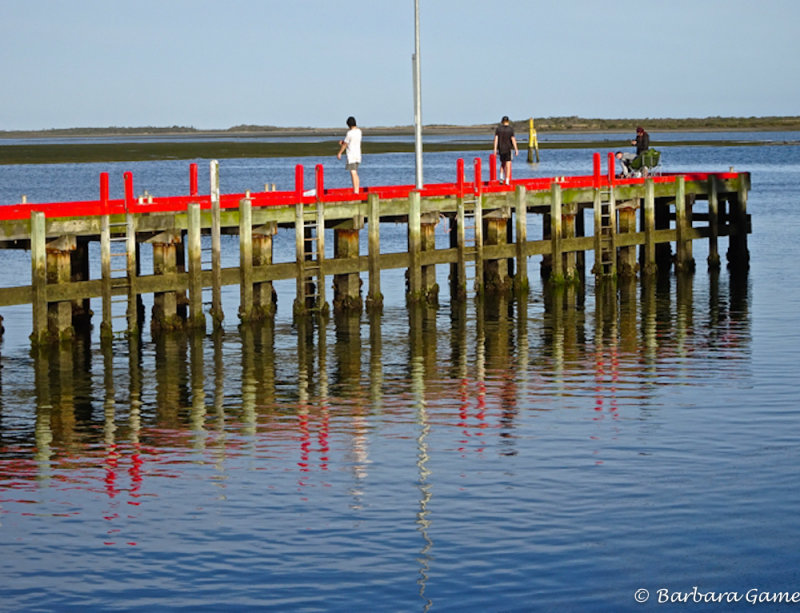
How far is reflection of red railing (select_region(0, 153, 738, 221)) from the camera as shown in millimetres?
27453

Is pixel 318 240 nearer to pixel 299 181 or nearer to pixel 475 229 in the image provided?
pixel 299 181

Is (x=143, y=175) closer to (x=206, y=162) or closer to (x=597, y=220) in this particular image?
(x=206, y=162)

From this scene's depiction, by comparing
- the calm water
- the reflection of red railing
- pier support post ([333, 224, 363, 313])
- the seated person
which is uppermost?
the seated person

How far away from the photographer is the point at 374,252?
105 feet

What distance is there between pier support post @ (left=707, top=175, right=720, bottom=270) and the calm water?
9.73 m

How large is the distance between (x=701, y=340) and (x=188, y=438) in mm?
12356

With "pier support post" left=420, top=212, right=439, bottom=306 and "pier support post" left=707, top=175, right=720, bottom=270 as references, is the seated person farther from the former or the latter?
"pier support post" left=420, top=212, right=439, bottom=306

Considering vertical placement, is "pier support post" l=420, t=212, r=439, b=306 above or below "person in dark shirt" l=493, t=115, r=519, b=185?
below

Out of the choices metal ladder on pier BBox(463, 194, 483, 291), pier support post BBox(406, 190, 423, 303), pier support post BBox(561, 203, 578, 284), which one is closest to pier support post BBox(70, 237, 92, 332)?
pier support post BBox(406, 190, 423, 303)

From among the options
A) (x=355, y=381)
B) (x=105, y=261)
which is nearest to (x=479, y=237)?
(x=105, y=261)

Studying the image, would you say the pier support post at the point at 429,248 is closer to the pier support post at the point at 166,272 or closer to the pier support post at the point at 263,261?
the pier support post at the point at 263,261

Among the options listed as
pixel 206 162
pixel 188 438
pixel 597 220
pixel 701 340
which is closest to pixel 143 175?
pixel 206 162

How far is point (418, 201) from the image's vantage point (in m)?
32.9

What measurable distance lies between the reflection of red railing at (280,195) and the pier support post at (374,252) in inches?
11.9
